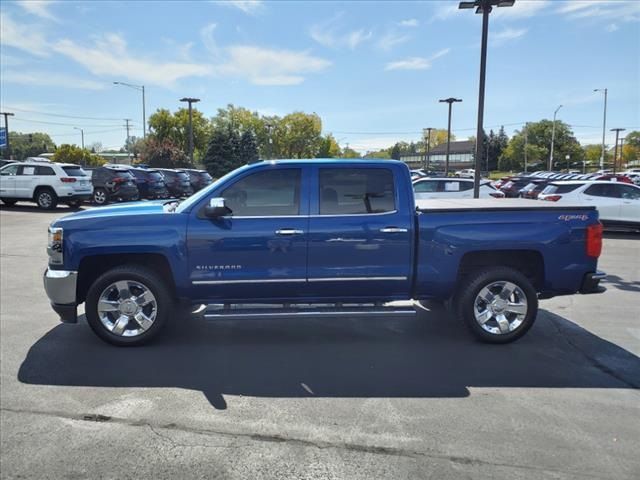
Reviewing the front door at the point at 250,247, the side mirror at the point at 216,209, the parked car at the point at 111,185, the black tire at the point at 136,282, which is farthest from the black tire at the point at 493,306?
the parked car at the point at 111,185

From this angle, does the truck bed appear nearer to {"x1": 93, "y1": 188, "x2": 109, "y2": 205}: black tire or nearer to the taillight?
the taillight

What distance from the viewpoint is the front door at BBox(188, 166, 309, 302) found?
4969 millimetres

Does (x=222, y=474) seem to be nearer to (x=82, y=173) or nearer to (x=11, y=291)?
(x=11, y=291)

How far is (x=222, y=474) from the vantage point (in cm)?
295

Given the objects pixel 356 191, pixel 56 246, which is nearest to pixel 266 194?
pixel 356 191

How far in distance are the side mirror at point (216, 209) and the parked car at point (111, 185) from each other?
18.3 metres

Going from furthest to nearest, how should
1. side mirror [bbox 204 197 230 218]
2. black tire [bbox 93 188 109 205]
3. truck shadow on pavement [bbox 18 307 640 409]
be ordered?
black tire [bbox 93 188 109 205]
side mirror [bbox 204 197 230 218]
truck shadow on pavement [bbox 18 307 640 409]

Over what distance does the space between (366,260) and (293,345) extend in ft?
3.95

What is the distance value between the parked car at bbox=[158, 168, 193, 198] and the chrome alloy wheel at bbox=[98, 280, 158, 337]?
2150 cm

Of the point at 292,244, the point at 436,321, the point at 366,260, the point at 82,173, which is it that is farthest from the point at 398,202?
the point at 82,173

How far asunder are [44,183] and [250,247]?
17.5 m

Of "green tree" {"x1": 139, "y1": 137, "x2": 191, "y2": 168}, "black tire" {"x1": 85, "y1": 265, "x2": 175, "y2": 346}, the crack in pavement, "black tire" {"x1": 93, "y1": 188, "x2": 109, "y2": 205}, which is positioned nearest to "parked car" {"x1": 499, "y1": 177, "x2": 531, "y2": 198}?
"black tire" {"x1": 93, "y1": 188, "x2": 109, "y2": 205}

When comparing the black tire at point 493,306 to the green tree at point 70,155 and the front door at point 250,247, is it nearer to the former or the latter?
the front door at point 250,247

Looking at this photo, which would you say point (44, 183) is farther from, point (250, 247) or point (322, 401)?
point (322, 401)
